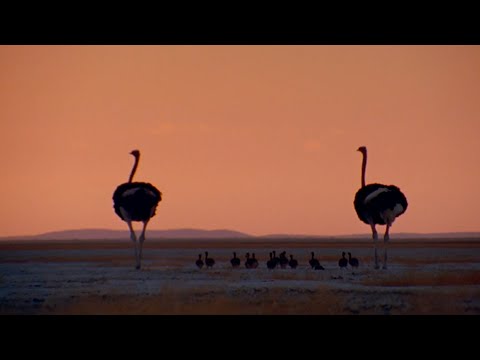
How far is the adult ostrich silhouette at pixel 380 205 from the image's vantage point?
21297 millimetres

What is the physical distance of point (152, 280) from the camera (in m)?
18.4

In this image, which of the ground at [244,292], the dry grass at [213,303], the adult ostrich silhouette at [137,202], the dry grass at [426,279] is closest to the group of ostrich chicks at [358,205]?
the adult ostrich silhouette at [137,202]

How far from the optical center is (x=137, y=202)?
859 inches

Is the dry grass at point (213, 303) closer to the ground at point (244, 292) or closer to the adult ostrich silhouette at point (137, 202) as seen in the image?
the ground at point (244, 292)

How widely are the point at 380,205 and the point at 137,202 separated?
19.0ft

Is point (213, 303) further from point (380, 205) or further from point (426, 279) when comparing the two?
point (380, 205)

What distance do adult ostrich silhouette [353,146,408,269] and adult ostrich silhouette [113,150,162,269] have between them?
4.99m

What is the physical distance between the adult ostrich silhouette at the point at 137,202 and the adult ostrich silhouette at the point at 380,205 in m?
4.99

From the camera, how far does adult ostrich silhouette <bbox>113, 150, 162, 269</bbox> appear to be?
71.7 feet

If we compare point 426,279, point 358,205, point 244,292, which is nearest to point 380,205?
point 358,205
